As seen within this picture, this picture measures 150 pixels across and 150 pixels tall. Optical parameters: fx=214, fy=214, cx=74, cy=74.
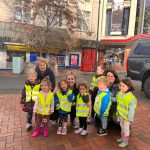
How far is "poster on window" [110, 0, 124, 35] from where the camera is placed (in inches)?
1031

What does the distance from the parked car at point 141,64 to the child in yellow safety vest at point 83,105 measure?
13.9 ft

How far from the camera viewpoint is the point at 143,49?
8.12 meters

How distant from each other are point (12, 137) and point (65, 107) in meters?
1.14

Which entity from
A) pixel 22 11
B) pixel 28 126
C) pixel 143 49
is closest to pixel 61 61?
pixel 22 11

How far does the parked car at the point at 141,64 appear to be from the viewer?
779cm

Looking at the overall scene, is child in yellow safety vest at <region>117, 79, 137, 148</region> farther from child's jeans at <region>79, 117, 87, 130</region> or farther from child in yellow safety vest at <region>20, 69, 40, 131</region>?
child in yellow safety vest at <region>20, 69, 40, 131</region>

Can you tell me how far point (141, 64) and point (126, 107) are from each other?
15.3 ft

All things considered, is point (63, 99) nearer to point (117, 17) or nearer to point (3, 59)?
point (3, 59)

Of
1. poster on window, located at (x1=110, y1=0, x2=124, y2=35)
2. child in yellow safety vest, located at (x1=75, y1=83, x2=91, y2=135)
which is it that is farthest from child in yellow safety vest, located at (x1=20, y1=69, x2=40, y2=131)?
poster on window, located at (x1=110, y1=0, x2=124, y2=35)

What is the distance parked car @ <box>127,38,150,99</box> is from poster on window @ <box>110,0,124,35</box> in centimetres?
1889

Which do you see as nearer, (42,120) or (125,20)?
(42,120)

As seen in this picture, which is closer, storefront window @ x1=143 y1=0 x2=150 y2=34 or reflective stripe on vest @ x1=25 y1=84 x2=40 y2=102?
reflective stripe on vest @ x1=25 y1=84 x2=40 y2=102

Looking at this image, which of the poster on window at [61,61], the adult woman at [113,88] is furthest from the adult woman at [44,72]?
the poster on window at [61,61]

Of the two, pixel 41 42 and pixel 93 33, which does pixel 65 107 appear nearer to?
pixel 41 42
